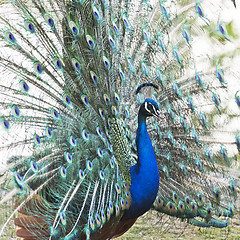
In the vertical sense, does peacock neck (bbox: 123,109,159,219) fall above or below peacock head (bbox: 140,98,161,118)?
below

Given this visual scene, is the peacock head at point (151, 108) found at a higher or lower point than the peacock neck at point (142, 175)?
higher

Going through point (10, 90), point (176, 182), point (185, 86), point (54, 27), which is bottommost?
point (176, 182)

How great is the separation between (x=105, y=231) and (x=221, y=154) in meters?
1.00

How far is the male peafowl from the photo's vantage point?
2.51m

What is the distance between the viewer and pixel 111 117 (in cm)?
274

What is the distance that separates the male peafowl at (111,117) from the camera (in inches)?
98.7

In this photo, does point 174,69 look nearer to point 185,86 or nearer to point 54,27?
point 185,86

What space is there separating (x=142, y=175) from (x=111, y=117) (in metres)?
0.43

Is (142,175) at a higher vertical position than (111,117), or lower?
lower

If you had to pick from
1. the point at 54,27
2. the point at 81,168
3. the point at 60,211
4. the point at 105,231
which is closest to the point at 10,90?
the point at 54,27

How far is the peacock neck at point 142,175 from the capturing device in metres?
2.63

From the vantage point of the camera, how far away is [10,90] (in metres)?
2.62

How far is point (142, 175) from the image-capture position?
2631 mm

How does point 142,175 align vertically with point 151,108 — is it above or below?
below
